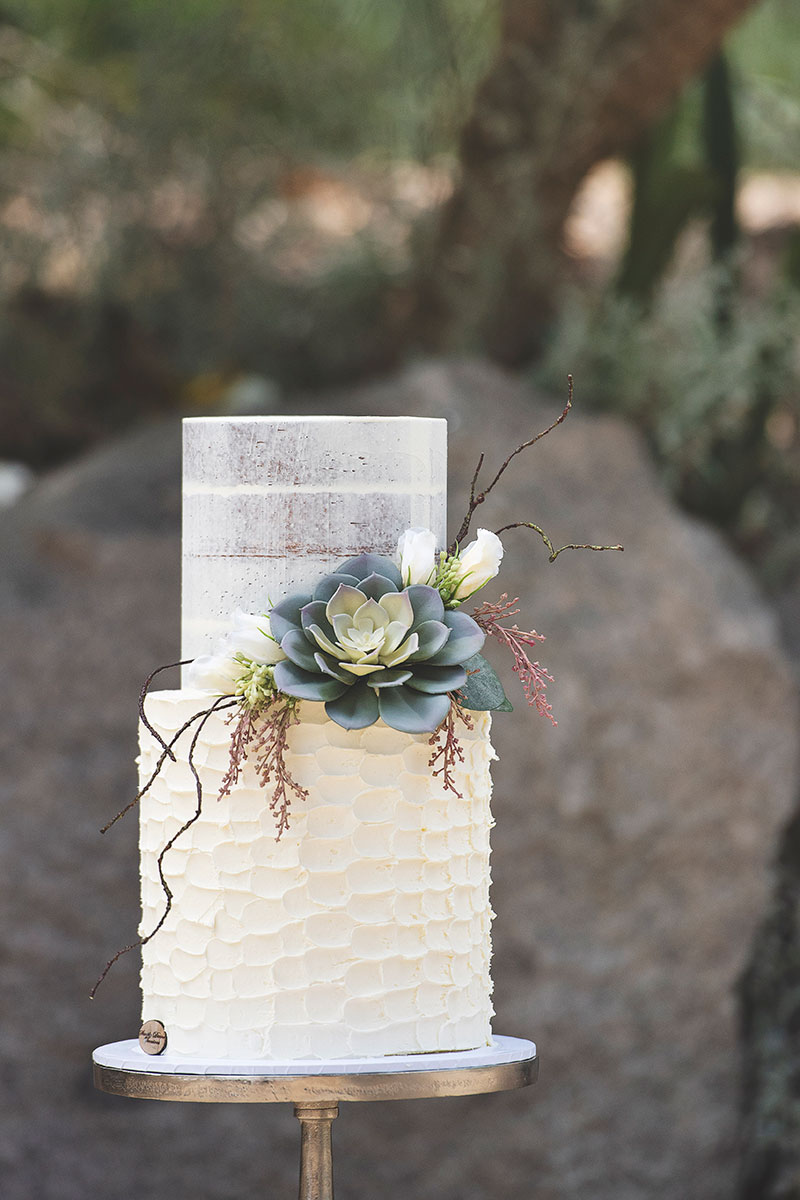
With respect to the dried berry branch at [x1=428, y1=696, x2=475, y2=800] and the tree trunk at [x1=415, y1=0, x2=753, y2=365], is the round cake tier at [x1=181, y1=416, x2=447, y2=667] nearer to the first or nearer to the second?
the dried berry branch at [x1=428, y1=696, x2=475, y2=800]

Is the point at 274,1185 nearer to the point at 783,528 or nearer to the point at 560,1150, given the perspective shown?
the point at 560,1150

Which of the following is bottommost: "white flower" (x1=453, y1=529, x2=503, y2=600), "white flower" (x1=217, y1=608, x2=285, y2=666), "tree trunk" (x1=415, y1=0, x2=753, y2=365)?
"white flower" (x1=217, y1=608, x2=285, y2=666)

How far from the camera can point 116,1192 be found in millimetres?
1889

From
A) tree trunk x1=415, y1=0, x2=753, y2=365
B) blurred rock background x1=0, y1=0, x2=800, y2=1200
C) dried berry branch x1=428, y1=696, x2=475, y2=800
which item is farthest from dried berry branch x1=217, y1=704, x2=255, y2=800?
tree trunk x1=415, y1=0, x2=753, y2=365

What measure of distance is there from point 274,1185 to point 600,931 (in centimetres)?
56

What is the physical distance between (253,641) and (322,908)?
17 centimetres

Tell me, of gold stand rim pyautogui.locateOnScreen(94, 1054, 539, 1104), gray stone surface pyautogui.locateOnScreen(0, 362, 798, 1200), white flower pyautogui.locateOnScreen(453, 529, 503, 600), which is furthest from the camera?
gray stone surface pyautogui.locateOnScreen(0, 362, 798, 1200)

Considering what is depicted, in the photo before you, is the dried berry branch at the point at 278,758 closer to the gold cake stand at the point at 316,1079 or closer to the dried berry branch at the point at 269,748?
the dried berry branch at the point at 269,748

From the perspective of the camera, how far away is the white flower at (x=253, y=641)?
35.4 inches

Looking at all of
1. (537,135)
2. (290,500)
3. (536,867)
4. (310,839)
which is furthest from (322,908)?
(537,135)

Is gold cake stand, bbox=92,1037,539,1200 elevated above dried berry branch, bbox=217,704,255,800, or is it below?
below

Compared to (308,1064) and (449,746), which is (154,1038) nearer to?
(308,1064)

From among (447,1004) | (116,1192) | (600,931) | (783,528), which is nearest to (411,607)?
(447,1004)

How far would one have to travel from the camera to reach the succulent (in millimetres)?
877
